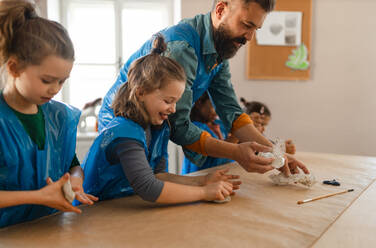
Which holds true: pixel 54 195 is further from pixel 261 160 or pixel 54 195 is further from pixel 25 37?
pixel 261 160

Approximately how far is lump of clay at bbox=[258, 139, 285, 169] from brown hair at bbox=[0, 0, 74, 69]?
27.2 inches

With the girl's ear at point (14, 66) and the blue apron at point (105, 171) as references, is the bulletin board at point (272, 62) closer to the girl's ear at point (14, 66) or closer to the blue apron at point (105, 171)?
the blue apron at point (105, 171)

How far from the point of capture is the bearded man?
1.17 metres

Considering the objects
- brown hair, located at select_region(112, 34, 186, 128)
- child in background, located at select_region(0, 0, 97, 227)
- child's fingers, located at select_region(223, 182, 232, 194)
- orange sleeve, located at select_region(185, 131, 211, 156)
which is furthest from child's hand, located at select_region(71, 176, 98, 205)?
orange sleeve, located at select_region(185, 131, 211, 156)

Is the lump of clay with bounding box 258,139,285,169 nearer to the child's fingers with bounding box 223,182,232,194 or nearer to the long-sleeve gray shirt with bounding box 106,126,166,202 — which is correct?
the child's fingers with bounding box 223,182,232,194

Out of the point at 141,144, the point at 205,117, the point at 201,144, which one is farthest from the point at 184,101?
the point at 205,117

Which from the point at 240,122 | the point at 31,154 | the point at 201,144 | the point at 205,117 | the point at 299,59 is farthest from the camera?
the point at 299,59

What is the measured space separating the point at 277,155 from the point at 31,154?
736mm

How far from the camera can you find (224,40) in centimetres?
129

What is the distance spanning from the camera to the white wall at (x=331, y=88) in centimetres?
303

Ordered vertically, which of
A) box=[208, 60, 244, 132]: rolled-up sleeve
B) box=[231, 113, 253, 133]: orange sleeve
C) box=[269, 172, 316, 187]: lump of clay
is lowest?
box=[269, 172, 316, 187]: lump of clay

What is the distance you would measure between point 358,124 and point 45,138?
2.90 metres

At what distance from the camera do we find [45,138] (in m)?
0.90

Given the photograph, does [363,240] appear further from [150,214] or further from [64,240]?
[64,240]
